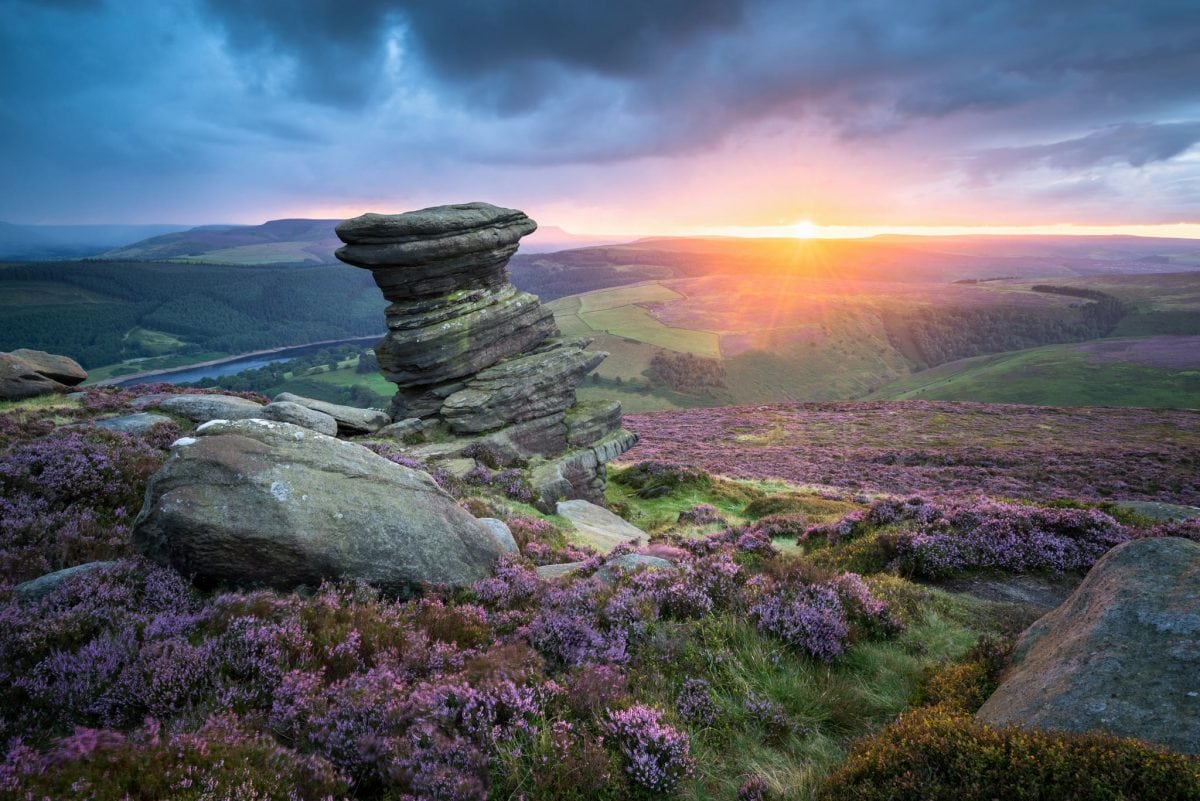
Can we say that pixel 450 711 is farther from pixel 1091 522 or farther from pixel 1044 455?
pixel 1044 455

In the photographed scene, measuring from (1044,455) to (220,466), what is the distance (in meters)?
56.4

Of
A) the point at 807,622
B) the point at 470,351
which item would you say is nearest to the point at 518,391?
the point at 470,351

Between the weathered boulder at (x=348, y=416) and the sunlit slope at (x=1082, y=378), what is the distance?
302 ft

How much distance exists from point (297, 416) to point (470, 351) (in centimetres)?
1093

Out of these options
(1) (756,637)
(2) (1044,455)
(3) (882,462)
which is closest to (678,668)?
(1) (756,637)

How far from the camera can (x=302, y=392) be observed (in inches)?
5945

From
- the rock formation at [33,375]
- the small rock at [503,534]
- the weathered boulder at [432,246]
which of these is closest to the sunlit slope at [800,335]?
the weathered boulder at [432,246]

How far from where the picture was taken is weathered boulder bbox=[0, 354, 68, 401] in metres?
25.4

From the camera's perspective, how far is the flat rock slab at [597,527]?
59.6ft

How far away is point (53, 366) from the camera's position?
93.0ft

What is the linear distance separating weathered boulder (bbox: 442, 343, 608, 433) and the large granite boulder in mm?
25327

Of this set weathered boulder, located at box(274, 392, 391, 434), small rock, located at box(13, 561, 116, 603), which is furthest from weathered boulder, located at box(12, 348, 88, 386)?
small rock, located at box(13, 561, 116, 603)

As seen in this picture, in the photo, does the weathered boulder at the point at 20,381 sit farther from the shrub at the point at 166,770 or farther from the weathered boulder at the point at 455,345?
the shrub at the point at 166,770

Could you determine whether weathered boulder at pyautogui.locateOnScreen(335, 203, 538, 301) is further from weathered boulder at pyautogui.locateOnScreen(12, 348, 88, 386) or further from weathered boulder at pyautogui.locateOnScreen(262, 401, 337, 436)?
weathered boulder at pyautogui.locateOnScreen(12, 348, 88, 386)
